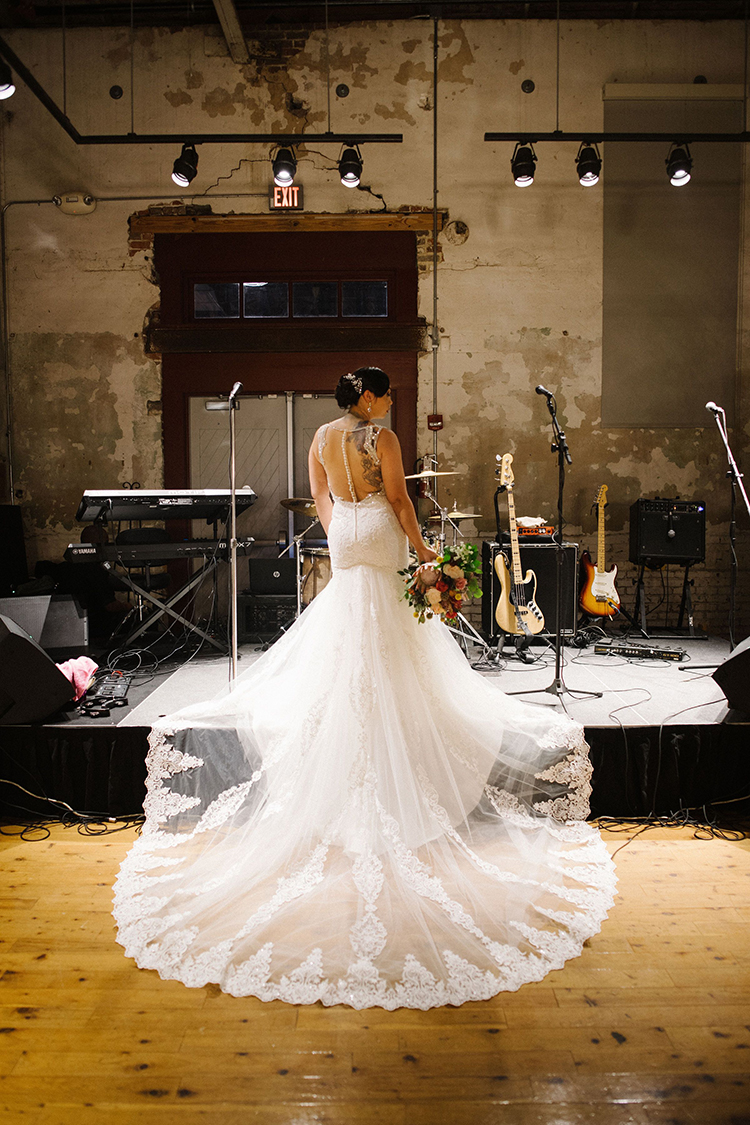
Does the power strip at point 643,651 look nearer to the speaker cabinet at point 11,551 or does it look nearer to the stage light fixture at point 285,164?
the stage light fixture at point 285,164

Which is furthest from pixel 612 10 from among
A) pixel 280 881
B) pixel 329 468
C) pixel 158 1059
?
pixel 158 1059

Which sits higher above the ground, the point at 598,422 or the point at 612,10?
the point at 612,10

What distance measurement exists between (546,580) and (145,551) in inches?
121

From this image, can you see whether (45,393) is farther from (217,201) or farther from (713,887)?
(713,887)

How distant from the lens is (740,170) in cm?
650

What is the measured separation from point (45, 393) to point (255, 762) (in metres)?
5.04

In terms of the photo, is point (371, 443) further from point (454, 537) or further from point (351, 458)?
point (454, 537)

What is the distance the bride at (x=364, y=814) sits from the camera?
2182 millimetres

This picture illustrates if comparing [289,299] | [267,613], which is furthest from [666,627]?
[289,299]

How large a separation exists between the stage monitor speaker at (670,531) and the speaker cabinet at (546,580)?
937 mm

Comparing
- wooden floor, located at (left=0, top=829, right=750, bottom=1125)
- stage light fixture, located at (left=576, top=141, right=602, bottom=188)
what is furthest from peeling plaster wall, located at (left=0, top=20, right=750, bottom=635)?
wooden floor, located at (left=0, top=829, right=750, bottom=1125)

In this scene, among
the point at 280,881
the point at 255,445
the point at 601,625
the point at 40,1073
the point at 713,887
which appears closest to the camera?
the point at 40,1073

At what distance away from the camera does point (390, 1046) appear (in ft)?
6.24

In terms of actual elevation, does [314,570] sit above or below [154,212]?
below
